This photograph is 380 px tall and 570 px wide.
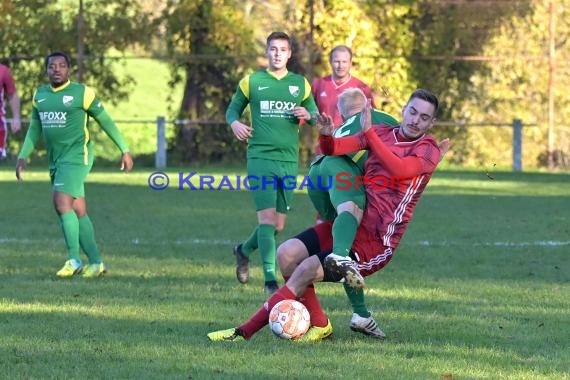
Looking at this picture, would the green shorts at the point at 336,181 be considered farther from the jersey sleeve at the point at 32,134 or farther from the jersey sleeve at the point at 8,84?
the jersey sleeve at the point at 8,84

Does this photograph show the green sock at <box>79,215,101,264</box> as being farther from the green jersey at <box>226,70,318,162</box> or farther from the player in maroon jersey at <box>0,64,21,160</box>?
the player in maroon jersey at <box>0,64,21,160</box>

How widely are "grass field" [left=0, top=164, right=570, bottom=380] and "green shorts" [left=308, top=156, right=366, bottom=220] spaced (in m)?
0.79

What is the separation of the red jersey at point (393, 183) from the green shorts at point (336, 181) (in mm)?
49

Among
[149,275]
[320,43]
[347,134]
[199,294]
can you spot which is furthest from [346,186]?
[320,43]

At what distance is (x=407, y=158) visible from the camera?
6.67 metres

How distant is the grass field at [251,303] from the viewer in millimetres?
6227

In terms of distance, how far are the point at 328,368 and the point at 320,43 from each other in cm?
Result: 1953

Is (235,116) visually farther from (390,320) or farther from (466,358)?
(466,358)

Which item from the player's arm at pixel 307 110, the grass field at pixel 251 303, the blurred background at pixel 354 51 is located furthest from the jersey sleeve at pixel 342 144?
the blurred background at pixel 354 51

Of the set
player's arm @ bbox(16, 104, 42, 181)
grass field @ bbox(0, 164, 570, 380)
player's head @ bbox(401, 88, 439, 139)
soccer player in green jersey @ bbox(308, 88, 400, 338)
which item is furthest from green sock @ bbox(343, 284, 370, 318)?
player's arm @ bbox(16, 104, 42, 181)

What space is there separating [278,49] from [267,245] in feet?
4.75

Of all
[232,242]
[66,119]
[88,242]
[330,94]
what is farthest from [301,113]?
[232,242]

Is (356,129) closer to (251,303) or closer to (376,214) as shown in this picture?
(376,214)

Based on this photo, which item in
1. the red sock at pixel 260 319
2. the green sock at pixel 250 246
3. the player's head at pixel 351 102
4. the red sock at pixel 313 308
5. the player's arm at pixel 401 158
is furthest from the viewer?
the green sock at pixel 250 246
